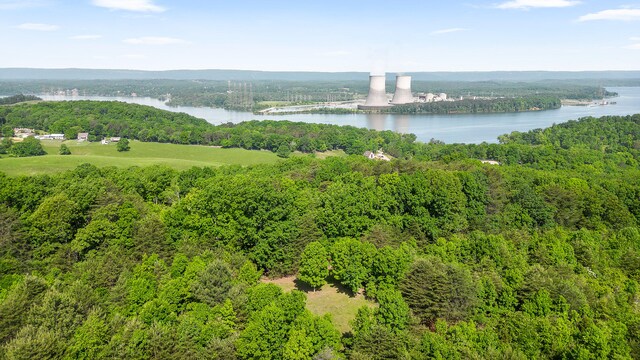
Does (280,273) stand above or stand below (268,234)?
below

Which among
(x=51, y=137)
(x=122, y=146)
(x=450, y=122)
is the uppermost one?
(x=51, y=137)

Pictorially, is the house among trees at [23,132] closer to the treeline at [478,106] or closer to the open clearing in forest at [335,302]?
the open clearing in forest at [335,302]

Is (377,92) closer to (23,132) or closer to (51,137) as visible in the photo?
(51,137)

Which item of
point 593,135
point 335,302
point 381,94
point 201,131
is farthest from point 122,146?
point 381,94

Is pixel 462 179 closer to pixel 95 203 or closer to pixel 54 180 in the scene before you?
pixel 95 203

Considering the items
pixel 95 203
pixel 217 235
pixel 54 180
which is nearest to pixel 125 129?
pixel 54 180

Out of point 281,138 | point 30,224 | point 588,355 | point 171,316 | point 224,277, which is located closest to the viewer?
point 588,355

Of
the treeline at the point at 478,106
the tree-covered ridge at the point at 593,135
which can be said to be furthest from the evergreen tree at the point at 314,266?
the treeline at the point at 478,106

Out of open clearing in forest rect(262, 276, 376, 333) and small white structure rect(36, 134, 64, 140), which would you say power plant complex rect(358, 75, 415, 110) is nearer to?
small white structure rect(36, 134, 64, 140)
